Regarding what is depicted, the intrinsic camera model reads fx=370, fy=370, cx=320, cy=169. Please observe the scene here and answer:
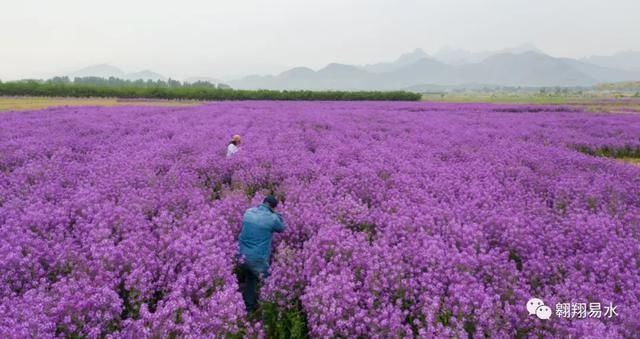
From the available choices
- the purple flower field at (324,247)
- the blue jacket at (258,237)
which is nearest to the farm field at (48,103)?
the purple flower field at (324,247)

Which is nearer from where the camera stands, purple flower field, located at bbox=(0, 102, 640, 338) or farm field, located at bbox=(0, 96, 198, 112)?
purple flower field, located at bbox=(0, 102, 640, 338)

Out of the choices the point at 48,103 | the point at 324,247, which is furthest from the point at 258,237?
the point at 48,103

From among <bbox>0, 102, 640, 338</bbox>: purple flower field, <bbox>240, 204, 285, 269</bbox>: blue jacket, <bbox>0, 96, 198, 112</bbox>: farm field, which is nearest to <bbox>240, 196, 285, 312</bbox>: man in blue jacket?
<bbox>240, 204, 285, 269</bbox>: blue jacket

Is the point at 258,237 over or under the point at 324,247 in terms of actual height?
over

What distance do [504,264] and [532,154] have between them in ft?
24.1

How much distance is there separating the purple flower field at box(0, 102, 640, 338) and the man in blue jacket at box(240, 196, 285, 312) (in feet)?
0.66

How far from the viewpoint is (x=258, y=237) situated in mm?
4582

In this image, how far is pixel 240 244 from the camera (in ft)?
15.3

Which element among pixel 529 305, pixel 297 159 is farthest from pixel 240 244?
pixel 297 159

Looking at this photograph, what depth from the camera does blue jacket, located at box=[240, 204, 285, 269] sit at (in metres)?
4.52

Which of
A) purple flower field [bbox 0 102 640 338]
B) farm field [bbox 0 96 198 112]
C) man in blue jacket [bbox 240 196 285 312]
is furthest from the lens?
farm field [bbox 0 96 198 112]

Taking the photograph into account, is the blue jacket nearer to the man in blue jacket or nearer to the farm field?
the man in blue jacket

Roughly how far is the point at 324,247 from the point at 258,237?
32.5 inches

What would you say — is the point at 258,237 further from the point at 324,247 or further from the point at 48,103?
the point at 48,103
